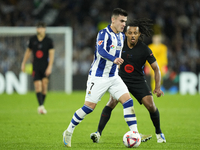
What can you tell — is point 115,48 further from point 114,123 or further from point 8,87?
point 8,87

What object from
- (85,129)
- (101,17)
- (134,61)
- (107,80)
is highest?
(101,17)

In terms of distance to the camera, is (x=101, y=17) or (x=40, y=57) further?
(x=101, y=17)

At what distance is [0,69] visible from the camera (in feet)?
53.3

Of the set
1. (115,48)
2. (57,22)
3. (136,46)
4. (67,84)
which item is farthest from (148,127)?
(57,22)

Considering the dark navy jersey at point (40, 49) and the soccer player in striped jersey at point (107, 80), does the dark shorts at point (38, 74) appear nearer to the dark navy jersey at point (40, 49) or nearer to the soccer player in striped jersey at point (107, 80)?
the dark navy jersey at point (40, 49)

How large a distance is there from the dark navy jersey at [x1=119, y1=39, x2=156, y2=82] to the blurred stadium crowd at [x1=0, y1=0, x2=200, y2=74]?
42.3ft

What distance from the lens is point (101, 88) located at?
17.5 ft

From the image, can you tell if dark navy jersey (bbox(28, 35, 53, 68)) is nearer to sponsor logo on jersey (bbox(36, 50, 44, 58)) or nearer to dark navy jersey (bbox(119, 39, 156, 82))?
sponsor logo on jersey (bbox(36, 50, 44, 58))

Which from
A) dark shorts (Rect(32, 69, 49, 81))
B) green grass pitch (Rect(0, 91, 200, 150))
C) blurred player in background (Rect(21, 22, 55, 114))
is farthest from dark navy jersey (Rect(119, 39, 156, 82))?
dark shorts (Rect(32, 69, 49, 81))

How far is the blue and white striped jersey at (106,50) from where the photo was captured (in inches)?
206

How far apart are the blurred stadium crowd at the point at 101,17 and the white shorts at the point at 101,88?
13.5 meters

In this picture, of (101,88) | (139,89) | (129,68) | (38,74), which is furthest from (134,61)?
(38,74)

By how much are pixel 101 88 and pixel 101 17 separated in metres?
16.5

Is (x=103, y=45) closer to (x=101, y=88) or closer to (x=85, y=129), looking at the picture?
(x=101, y=88)
